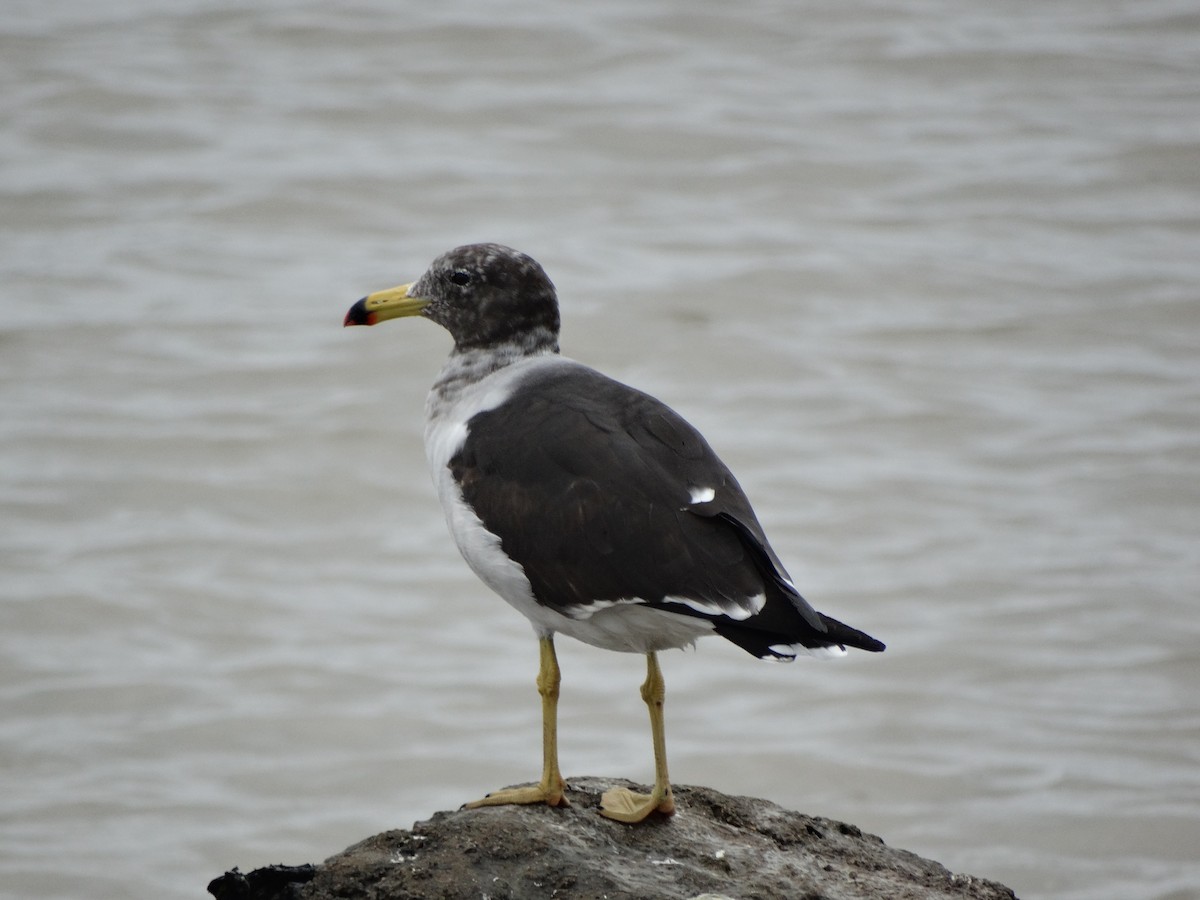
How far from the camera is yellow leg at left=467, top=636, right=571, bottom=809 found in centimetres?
512

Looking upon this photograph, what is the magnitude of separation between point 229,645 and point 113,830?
2.14 m

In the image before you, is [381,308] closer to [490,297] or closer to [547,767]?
[490,297]

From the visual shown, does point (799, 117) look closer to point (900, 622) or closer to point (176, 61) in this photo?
point (176, 61)

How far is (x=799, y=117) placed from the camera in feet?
68.1

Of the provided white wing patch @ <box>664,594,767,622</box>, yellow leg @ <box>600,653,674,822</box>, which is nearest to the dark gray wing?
white wing patch @ <box>664,594,767,622</box>

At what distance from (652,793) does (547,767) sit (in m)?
0.37

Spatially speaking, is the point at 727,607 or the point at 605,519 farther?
the point at 605,519

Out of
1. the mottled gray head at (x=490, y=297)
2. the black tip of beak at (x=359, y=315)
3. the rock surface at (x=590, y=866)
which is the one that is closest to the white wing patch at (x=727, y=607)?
the rock surface at (x=590, y=866)

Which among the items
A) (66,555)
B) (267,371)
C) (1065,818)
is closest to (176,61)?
(267,371)

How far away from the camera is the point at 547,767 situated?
16.8ft

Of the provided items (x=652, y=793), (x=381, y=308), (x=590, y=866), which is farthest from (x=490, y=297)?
(x=590, y=866)

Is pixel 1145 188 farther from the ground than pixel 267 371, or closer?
farther from the ground

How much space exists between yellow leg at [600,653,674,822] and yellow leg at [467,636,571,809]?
0.54ft

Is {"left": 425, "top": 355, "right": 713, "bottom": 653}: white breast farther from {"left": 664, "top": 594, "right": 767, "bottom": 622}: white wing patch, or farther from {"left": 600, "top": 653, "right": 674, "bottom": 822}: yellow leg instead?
{"left": 600, "top": 653, "right": 674, "bottom": 822}: yellow leg
